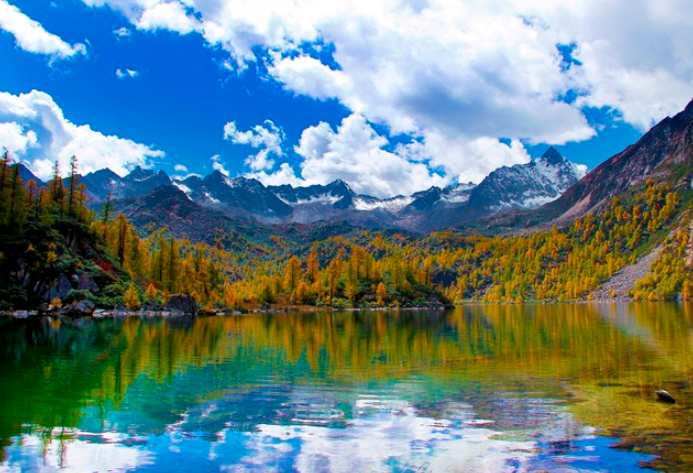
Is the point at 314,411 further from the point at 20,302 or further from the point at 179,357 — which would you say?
the point at 20,302

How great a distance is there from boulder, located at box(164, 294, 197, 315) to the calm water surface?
298 feet

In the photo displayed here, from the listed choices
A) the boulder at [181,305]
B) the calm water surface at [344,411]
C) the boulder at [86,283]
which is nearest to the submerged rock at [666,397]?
the calm water surface at [344,411]

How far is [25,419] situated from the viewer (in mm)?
21594

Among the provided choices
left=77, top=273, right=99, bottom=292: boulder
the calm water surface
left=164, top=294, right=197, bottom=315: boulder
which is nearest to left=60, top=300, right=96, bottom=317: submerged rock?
left=77, top=273, right=99, bottom=292: boulder

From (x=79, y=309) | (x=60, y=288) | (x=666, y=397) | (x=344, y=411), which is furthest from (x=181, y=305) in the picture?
(x=666, y=397)

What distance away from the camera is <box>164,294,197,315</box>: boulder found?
135000mm

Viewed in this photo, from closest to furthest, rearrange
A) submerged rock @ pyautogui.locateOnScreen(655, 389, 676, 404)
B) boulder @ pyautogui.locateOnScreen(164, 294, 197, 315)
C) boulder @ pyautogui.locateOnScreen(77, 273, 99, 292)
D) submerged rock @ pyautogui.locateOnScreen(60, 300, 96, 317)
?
submerged rock @ pyautogui.locateOnScreen(655, 389, 676, 404) → submerged rock @ pyautogui.locateOnScreen(60, 300, 96, 317) → boulder @ pyautogui.locateOnScreen(77, 273, 99, 292) → boulder @ pyautogui.locateOnScreen(164, 294, 197, 315)

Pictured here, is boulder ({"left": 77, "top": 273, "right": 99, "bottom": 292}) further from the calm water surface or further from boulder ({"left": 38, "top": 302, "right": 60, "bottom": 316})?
the calm water surface

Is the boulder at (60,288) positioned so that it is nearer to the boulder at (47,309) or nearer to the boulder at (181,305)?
the boulder at (47,309)

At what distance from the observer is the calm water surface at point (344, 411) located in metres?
16.7

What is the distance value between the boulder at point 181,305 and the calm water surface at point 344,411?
3571 inches

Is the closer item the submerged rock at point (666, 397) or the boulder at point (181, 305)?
the submerged rock at point (666, 397)

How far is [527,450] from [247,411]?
12.6 meters

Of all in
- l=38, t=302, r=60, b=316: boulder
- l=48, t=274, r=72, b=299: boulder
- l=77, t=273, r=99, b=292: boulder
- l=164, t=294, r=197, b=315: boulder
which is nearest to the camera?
l=38, t=302, r=60, b=316: boulder
